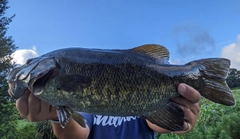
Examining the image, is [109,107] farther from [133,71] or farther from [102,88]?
[133,71]

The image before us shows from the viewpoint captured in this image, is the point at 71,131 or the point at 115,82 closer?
the point at 115,82

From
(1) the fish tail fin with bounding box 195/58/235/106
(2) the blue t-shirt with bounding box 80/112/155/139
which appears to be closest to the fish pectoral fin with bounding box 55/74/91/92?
(1) the fish tail fin with bounding box 195/58/235/106

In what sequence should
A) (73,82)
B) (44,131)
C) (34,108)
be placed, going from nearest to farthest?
(73,82), (34,108), (44,131)

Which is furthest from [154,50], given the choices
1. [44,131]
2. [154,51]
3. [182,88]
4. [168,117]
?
[44,131]

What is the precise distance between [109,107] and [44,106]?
64cm

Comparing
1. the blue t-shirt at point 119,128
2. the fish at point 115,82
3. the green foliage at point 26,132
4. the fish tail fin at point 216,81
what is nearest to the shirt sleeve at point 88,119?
the blue t-shirt at point 119,128

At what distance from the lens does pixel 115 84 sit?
1534mm

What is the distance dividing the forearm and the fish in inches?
32.9

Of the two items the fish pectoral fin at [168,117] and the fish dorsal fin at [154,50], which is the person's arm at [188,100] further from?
the fish dorsal fin at [154,50]

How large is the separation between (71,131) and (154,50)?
4.34 ft

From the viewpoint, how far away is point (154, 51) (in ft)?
5.74

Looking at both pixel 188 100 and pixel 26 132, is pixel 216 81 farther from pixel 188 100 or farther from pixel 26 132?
pixel 26 132

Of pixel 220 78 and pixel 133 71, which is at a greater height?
pixel 220 78

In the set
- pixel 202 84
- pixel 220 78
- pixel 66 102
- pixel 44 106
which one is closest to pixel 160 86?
pixel 202 84
